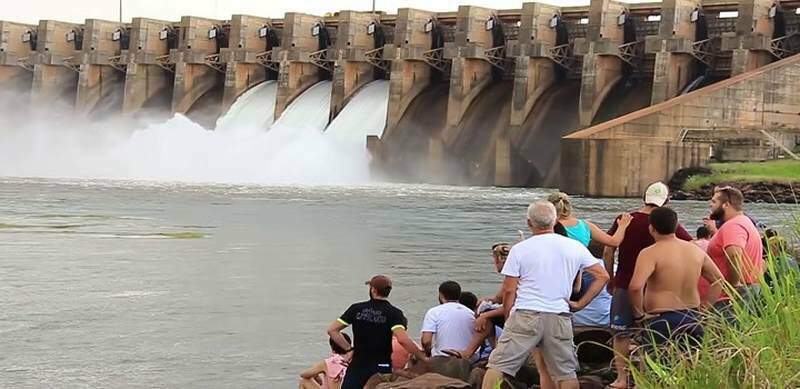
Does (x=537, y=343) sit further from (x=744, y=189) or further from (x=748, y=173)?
(x=748, y=173)

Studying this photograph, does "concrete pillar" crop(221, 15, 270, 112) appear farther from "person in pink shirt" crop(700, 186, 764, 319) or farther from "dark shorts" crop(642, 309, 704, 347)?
"dark shorts" crop(642, 309, 704, 347)

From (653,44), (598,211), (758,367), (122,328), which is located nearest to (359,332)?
(758,367)

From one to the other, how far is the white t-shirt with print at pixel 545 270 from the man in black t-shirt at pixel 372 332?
1.31 m

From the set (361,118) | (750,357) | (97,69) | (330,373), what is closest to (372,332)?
(330,373)

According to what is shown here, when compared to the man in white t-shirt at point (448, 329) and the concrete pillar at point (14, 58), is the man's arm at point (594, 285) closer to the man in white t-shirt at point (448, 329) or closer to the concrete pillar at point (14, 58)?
the man in white t-shirt at point (448, 329)

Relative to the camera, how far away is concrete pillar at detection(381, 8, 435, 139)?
60438 mm

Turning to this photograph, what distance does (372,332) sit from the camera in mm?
10859

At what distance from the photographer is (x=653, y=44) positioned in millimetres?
54469

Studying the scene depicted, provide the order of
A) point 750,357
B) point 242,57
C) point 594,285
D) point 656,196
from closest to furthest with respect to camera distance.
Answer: point 750,357 < point 594,285 < point 656,196 < point 242,57

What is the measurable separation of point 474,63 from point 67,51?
1191 inches

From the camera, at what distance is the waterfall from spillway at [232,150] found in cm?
6028

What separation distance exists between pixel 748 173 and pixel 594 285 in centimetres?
3790

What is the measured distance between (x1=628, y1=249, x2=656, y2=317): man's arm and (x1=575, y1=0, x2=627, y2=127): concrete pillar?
45.5m

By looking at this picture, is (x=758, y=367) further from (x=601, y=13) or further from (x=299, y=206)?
(x=601, y=13)
